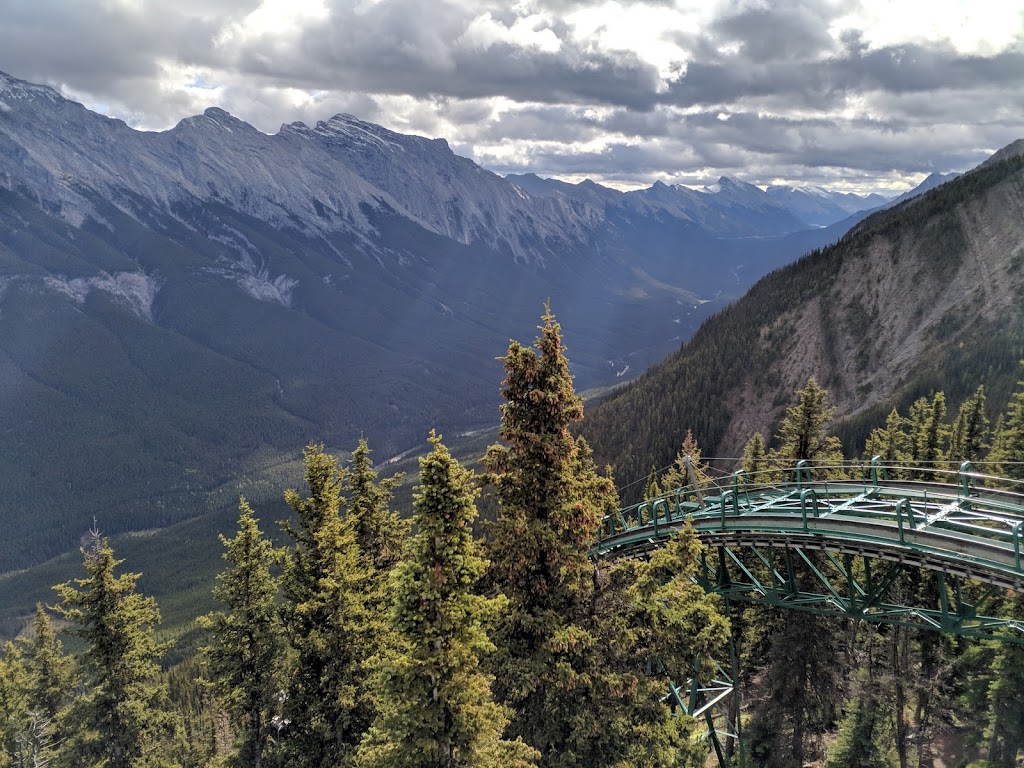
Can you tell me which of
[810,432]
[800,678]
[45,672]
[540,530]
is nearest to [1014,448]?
[810,432]

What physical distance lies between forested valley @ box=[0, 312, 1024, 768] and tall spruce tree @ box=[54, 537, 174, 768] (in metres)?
0.10

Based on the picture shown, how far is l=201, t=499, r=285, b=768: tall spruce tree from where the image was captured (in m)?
26.0

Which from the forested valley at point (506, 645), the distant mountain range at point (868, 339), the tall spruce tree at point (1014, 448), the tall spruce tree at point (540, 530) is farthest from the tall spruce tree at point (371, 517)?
the distant mountain range at point (868, 339)

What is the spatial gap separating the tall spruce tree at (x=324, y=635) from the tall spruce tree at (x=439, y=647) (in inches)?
303

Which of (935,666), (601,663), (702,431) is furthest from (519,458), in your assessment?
(702,431)

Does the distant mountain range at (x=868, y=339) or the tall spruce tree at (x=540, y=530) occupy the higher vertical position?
the distant mountain range at (x=868, y=339)

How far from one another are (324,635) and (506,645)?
8.47 metres

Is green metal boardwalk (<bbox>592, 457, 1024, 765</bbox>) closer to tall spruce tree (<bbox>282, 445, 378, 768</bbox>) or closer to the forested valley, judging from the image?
the forested valley

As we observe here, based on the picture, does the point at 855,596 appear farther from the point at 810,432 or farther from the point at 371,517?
the point at 371,517

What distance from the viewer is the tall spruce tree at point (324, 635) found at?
2359 centimetres

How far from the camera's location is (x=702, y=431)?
459 ft

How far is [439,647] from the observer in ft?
51.5

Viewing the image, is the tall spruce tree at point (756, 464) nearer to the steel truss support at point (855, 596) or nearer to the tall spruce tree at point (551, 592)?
the steel truss support at point (855, 596)

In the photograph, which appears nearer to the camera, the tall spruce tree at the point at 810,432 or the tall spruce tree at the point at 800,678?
the tall spruce tree at the point at 800,678
